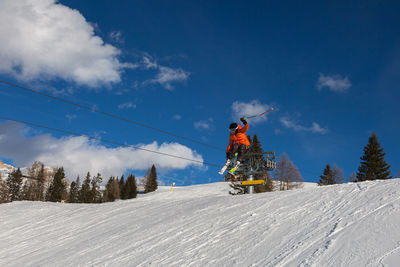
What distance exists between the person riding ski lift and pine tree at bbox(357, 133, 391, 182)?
31.8 metres

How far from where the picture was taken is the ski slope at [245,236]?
5641mm

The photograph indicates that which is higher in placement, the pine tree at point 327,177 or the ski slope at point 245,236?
the pine tree at point 327,177

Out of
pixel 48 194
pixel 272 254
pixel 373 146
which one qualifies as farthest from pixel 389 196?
pixel 48 194

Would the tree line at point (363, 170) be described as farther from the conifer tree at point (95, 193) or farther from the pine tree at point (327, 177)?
the conifer tree at point (95, 193)

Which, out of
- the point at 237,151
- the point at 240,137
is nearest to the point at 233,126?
the point at 240,137

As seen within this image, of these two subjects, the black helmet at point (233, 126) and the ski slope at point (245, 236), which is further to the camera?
the black helmet at point (233, 126)

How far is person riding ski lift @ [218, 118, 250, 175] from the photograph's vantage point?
15.1 m

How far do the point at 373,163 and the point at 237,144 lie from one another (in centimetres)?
3339

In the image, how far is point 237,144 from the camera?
602 inches

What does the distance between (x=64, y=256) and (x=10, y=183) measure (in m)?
78.7

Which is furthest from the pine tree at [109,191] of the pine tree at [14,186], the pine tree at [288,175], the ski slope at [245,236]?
the ski slope at [245,236]

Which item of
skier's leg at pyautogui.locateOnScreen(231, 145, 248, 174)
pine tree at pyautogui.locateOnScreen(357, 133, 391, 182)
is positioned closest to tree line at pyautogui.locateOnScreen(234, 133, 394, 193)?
pine tree at pyautogui.locateOnScreen(357, 133, 391, 182)

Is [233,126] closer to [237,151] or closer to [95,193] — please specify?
[237,151]

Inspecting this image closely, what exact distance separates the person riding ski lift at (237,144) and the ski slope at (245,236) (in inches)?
141
